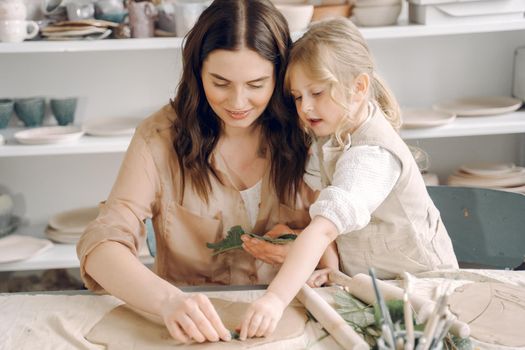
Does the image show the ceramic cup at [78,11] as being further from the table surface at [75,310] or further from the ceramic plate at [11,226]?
the table surface at [75,310]

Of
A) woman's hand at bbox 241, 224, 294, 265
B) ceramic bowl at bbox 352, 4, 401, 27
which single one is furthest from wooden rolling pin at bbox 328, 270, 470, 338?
ceramic bowl at bbox 352, 4, 401, 27

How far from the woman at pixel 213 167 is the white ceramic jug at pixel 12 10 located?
3.38 feet

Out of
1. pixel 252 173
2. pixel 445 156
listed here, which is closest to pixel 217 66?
pixel 252 173

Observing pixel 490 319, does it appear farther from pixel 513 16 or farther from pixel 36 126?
pixel 36 126

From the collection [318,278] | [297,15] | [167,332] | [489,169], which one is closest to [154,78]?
[297,15]

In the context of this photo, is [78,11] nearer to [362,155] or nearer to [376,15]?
[376,15]

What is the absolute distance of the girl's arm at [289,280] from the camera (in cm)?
118

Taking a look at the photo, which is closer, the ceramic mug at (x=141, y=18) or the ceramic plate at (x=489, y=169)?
the ceramic mug at (x=141, y=18)

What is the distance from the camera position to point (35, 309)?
134 cm

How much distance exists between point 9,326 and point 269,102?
0.73 metres

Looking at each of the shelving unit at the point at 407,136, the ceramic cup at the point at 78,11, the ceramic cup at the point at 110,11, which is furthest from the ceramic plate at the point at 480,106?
the ceramic cup at the point at 78,11

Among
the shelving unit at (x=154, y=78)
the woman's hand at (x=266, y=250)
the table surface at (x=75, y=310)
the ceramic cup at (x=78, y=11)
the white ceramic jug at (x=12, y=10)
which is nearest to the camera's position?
the table surface at (x=75, y=310)

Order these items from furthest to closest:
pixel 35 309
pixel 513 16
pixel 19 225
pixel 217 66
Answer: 1. pixel 19 225
2. pixel 513 16
3. pixel 217 66
4. pixel 35 309

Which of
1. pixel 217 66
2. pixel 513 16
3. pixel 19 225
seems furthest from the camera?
pixel 19 225
